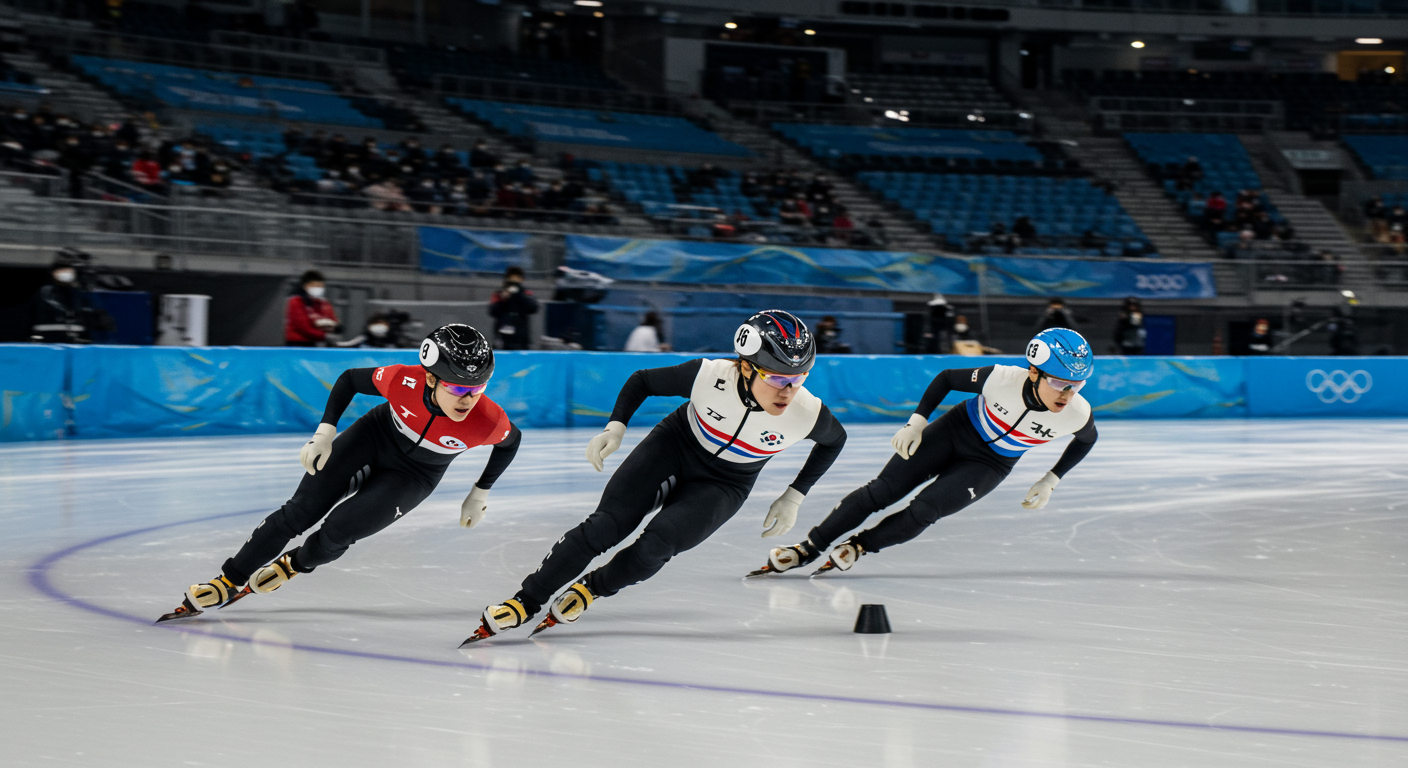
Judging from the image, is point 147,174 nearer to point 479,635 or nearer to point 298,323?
point 298,323

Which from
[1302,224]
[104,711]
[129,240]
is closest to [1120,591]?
[104,711]

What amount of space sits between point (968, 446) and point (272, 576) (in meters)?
3.14

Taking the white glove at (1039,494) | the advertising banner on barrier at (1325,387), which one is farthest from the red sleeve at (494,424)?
the advertising banner on barrier at (1325,387)

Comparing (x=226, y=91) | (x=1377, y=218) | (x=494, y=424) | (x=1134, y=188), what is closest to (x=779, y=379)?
(x=494, y=424)

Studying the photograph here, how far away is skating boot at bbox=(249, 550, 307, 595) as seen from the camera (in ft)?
15.8

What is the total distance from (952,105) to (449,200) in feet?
56.3

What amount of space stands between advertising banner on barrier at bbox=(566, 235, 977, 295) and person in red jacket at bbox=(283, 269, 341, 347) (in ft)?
18.6

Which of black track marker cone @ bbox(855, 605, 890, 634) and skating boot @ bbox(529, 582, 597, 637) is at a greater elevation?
skating boot @ bbox(529, 582, 597, 637)

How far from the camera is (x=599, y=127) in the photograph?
2747cm

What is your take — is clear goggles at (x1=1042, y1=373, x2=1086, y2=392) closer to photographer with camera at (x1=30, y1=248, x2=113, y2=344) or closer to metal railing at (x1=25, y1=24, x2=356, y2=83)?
photographer with camera at (x1=30, y1=248, x2=113, y2=344)

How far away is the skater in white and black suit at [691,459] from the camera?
438 cm

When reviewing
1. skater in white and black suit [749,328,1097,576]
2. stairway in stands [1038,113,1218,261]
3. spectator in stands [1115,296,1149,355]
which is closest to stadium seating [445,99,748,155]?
stairway in stands [1038,113,1218,261]

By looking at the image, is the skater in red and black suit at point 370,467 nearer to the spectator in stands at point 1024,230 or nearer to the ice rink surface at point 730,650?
the ice rink surface at point 730,650

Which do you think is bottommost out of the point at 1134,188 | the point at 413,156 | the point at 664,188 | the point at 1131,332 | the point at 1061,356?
the point at 1131,332
